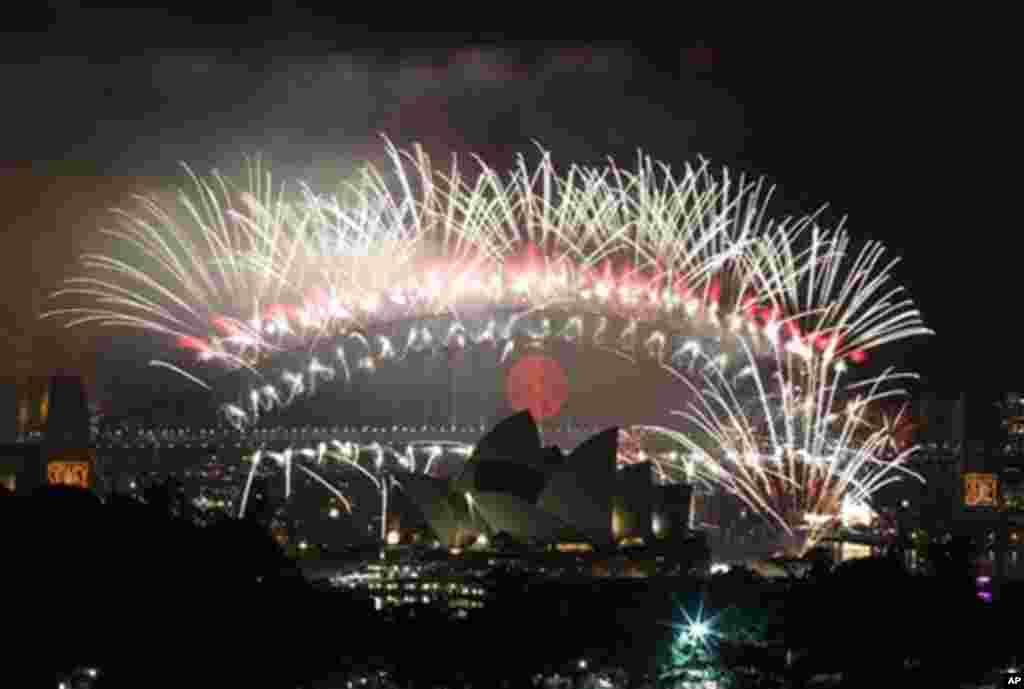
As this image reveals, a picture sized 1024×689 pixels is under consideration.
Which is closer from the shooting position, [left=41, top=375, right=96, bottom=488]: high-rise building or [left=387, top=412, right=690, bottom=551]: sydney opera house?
[left=387, top=412, right=690, bottom=551]: sydney opera house

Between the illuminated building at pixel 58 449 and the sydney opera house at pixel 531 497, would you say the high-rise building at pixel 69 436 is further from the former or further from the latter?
the sydney opera house at pixel 531 497

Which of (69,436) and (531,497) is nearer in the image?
(531,497)

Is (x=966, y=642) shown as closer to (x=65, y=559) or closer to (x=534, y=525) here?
(x=65, y=559)

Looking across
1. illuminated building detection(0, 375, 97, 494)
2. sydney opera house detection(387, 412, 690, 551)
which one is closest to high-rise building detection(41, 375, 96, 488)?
illuminated building detection(0, 375, 97, 494)

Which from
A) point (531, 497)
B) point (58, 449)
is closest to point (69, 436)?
point (58, 449)

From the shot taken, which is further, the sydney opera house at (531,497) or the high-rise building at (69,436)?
the high-rise building at (69,436)

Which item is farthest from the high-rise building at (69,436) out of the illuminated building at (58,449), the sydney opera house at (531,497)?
the sydney opera house at (531,497)

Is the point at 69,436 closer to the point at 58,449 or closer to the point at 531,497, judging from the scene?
the point at 58,449

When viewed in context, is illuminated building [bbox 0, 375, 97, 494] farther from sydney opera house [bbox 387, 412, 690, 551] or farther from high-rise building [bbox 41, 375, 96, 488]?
sydney opera house [bbox 387, 412, 690, 551]

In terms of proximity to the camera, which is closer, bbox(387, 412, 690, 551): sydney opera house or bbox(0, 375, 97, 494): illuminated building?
bbox(387, 412, 690, 551): sydney opera house
